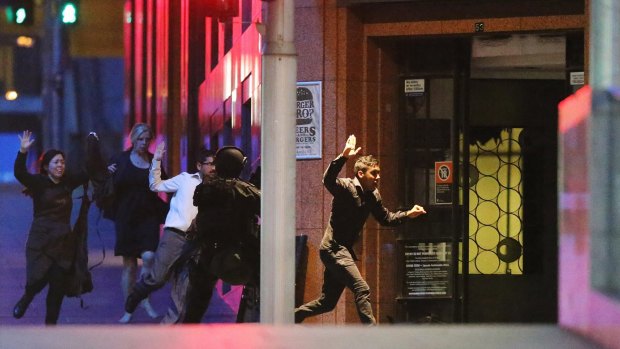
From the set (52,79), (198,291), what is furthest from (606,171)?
(52,79)

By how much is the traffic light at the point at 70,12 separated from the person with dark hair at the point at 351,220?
2770 millimetres

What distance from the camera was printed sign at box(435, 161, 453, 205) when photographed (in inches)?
488

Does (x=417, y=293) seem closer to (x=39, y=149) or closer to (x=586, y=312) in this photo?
(x=39, y=149)

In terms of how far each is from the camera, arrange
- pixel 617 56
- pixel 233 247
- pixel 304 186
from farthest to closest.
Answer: pixel 304 186 → pixel 233 247 → pixel 617 56

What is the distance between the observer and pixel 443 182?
40.7ft

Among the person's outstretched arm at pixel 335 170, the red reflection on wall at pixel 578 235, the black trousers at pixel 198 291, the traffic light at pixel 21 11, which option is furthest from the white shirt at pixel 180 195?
the red reflection on wall at pixel 578 235

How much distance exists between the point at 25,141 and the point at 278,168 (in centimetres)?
471

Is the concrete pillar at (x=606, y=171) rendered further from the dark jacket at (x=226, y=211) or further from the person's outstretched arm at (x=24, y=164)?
the person's outstretched arm at (x=24, y=164)

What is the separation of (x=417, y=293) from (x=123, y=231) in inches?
111

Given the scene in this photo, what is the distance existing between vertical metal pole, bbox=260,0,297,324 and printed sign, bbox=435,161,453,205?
161 inches

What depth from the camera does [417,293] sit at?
12.3m

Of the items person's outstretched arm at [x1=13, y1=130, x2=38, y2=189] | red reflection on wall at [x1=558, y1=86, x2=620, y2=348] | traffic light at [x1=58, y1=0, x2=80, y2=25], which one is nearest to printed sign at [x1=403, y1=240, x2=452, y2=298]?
person's outstretched arm at [x1=13, y1=130, x2=38, y2=189]

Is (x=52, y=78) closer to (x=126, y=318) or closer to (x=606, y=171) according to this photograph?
(x=126, y=318)

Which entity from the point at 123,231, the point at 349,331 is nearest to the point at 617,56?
the point at 349,331
